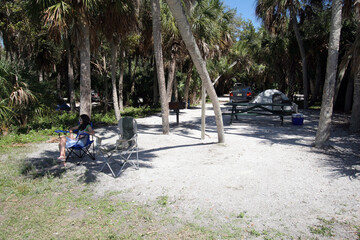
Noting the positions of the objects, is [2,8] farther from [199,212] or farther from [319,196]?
[319,196]

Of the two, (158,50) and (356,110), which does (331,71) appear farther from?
(158,50)

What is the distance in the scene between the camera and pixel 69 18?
788 cm

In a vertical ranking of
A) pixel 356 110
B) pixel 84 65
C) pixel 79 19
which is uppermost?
pixel 79 19

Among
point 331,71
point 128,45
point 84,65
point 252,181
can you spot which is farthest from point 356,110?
point 128,45

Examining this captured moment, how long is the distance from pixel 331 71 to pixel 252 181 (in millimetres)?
3762

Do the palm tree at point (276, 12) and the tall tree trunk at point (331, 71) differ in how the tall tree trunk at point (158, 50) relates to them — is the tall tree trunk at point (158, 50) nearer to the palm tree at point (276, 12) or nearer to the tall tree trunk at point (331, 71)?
the tall tree trunk at point (331, 71)

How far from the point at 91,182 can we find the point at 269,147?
465cm

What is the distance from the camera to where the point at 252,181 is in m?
4.83

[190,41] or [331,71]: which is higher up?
[190,41]

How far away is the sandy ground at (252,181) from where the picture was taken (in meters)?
3.58

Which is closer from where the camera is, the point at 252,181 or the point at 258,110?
the point at 252,181

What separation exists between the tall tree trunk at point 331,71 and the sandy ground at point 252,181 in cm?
52

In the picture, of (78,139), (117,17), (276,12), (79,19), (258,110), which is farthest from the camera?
(276,12)

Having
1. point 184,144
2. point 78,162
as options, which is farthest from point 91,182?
point 184,144
